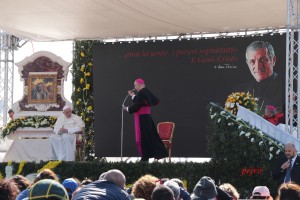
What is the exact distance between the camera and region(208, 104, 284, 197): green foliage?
1235 centimetres

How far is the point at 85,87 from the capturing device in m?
19.4

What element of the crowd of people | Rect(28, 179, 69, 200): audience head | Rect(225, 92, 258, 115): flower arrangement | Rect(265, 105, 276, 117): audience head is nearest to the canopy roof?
Rect(225, 92, 258, 115): flower arrangement

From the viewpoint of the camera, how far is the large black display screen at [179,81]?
17984mm

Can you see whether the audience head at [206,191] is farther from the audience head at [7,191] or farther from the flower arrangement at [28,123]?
the flower arrangement at [28,123]

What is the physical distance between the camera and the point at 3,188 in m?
5.64

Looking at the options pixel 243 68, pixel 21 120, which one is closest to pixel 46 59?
pixel 21 120

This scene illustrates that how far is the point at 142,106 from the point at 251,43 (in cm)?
461

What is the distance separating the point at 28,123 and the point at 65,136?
1369 millimetres

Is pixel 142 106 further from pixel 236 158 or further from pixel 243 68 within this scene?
pixel 243 68

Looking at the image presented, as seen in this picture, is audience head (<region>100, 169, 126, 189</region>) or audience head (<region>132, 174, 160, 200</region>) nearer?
audience head (<region>100, 169, 126, 189</region>)

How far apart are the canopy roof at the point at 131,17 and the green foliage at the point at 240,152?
3306 mm

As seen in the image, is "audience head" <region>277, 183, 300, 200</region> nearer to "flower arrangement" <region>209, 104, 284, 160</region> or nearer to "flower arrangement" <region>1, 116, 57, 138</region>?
"flower arrangement" <region>209, 104, 284, 160</region>

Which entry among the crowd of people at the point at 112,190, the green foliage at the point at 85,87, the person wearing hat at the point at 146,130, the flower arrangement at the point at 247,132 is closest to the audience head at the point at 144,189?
the crowd of people at the point at 112,190

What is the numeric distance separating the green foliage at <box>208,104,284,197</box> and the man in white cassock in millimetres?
3993
